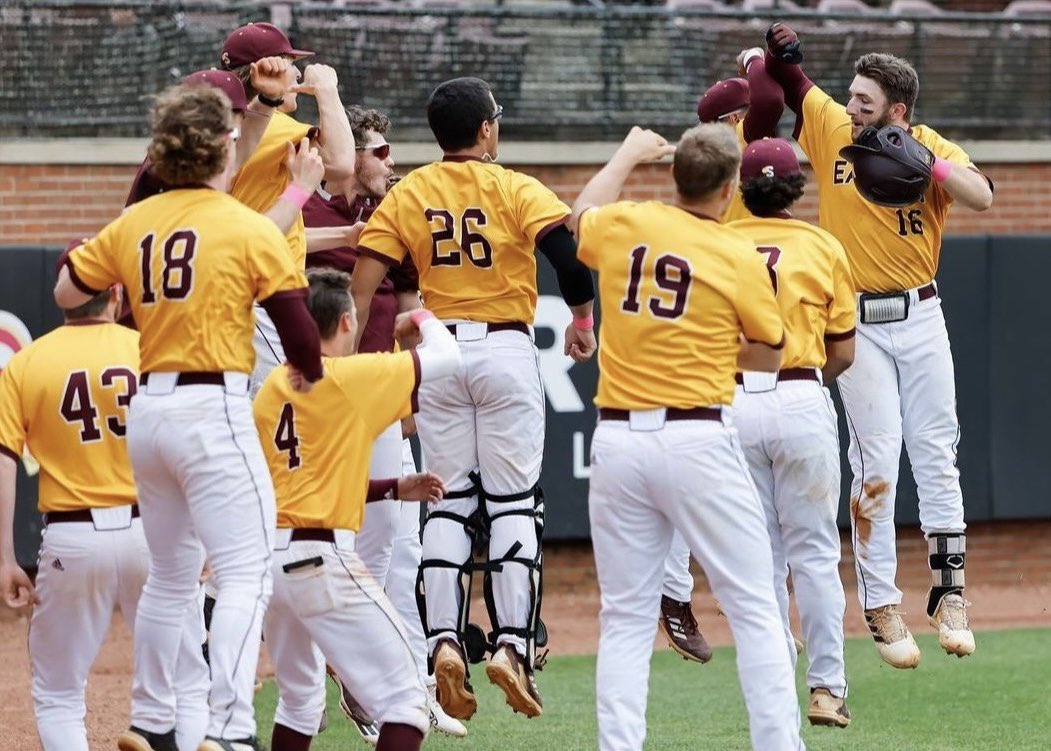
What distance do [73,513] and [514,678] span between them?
1.89 m

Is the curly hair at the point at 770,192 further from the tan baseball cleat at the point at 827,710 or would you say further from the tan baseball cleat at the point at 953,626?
the tan baseball cleat at the point at 953,626

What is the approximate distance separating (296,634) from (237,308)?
3.95 feet

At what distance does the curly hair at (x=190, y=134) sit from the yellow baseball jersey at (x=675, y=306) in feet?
4.40

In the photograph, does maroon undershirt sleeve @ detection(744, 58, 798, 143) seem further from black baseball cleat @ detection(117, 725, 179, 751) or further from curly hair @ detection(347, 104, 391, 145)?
black baseball cleat @ detection(117, 725, 179, 751)

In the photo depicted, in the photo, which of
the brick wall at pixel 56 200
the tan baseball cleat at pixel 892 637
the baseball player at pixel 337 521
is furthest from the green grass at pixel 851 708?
the brick wall at pixel 56 200

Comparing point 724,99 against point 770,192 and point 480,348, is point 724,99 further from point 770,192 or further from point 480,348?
point 480,348

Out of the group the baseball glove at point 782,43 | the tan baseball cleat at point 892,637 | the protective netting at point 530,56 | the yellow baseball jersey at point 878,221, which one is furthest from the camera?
the protective netting at point 530,56

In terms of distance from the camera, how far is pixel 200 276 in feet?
17.1

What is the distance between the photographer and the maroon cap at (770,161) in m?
6.50

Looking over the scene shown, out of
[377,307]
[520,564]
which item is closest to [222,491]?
[520,564]

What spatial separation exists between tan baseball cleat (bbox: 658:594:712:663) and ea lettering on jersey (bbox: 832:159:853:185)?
219cm

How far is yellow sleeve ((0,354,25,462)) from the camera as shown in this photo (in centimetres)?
582

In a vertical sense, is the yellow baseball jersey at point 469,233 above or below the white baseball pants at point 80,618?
above

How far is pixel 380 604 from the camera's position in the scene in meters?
5.45
